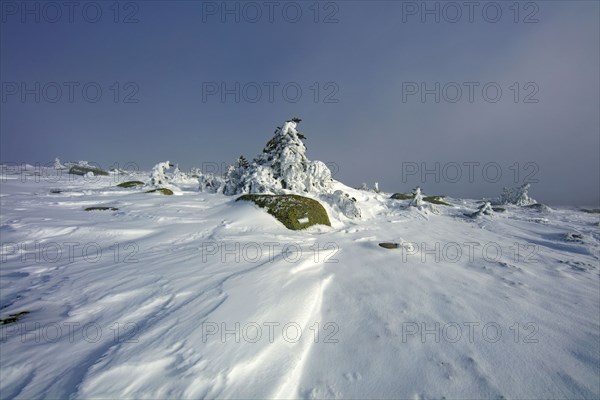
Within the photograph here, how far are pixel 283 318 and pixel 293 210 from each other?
5.18 meters

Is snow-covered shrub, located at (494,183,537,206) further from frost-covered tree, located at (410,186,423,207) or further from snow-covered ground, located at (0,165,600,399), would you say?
snow-covered ground, located at (0,165,600,399)

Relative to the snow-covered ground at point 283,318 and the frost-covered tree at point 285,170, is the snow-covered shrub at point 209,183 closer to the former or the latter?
the frost-covered tree at point 285,170

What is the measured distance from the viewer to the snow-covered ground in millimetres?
2217

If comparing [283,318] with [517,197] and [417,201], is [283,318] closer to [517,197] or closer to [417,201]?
[417,201]

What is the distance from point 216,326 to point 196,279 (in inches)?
54.2

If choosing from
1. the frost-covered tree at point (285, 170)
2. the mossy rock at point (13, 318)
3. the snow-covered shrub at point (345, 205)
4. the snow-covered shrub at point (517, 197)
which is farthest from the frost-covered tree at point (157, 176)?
the snow-covered shrub at point (517, 197)

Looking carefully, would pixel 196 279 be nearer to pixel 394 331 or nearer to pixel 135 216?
Answer: pixel 394 331

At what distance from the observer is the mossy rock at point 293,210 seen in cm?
794

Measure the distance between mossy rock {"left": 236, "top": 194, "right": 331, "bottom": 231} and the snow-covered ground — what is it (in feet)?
4.57

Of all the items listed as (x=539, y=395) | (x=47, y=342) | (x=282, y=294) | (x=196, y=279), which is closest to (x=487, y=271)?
(x=539, y=395)

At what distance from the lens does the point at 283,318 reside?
3.11 metres

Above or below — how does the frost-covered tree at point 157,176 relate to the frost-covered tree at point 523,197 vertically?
above

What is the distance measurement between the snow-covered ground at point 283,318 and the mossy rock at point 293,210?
1392 millimetres

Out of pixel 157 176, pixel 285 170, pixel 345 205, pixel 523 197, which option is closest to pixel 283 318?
pixel 345 205
